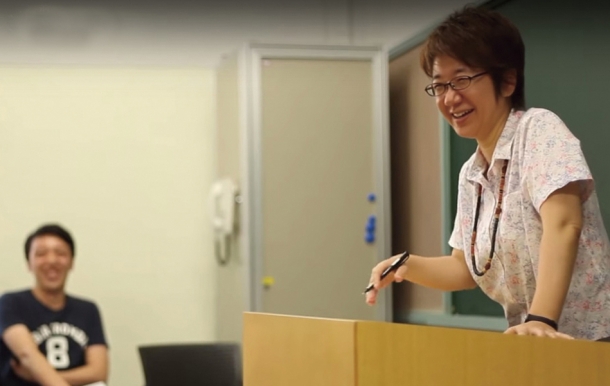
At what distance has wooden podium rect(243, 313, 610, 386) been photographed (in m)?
1.24

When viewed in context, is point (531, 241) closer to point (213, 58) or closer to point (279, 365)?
point (279, 365)

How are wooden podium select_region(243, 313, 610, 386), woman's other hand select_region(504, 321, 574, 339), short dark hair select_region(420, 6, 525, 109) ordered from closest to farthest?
wooden podium select_region(243, 313, 610, 386) → woman's other hand select_region(504, 321, 574, 339) → short dark hair select_region(420, 6, 525, 109)

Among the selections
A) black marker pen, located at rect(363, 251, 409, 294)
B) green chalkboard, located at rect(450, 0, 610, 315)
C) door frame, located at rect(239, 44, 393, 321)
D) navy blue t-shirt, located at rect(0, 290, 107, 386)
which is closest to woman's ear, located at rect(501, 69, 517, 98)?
black marker pen, located at rect(363, 251, 409, 294)

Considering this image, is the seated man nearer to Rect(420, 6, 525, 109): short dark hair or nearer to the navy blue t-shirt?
the navy blue t-shirt

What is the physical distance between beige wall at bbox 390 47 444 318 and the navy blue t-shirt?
1418 mm

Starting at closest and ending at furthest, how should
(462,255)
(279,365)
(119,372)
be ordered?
(279,365), (462,255), (119,372)

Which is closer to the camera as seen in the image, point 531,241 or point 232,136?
point 531,241

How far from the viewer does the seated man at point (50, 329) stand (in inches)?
144

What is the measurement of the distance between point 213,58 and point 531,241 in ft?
10.9

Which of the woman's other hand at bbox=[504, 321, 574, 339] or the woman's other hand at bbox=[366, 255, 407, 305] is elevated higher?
the woman's other hand at bbox=[366, 255, 407, 305]

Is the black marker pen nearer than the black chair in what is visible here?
Yes

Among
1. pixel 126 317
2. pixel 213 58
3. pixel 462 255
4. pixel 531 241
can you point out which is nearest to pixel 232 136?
pixel 213 58

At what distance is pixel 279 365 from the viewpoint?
159 cm

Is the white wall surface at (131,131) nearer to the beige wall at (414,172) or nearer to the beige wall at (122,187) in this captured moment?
the beige wall at (122,187)
